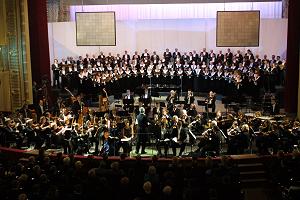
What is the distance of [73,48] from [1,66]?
6.11 meters

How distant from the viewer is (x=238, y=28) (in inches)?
755

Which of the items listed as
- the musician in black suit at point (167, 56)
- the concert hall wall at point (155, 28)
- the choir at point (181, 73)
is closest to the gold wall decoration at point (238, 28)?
the choir at point (181, 73)

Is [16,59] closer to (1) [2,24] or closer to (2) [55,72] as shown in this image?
(1) [2,24]

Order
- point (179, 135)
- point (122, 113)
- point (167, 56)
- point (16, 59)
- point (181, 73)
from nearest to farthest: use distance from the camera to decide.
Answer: point (179, 135) → point (122, 113) → point (16, 59) → point (181, 73) → point (167, 56)

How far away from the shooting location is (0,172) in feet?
32.8

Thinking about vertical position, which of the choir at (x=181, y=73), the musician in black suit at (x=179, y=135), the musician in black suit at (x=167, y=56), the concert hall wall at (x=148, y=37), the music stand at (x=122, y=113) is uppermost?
the concert hall wall at (x=148, y=37)

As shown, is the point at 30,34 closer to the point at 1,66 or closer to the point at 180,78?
the point at 1,66

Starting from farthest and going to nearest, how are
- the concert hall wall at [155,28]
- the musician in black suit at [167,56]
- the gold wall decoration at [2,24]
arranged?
the concert hall wall at [155,28] < the musician in black suit at [167,56] < the gold wall decoration at [2,24]

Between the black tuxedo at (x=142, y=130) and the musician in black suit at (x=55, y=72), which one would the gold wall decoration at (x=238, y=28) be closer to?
the black tuxedo at (x=142, y=130)

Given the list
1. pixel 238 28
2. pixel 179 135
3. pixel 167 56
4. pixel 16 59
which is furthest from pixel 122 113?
pixel 167 56

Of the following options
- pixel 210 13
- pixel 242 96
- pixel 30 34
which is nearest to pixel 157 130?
pixel 242 96

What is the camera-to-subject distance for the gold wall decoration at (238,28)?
1903cm

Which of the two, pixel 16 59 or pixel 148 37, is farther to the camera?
pixel 148 37

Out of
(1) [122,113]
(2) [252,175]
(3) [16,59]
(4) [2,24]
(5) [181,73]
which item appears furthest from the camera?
(5) [181,73]
